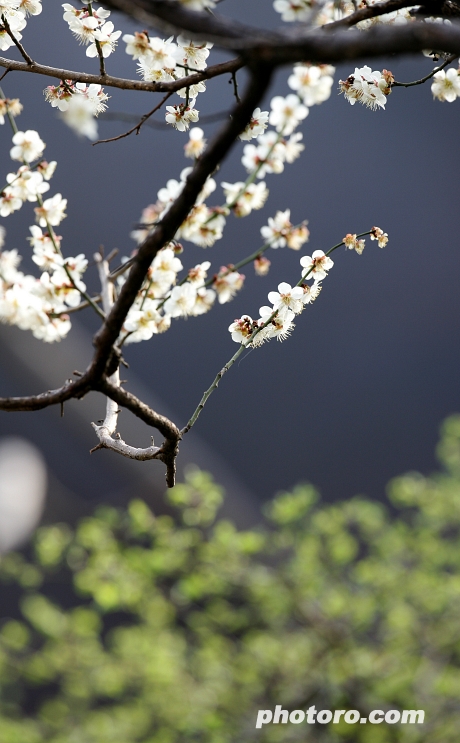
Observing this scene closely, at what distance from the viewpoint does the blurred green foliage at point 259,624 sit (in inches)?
78.0

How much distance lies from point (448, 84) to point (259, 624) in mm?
1952

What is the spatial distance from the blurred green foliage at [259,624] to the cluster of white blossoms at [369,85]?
133 centimetres

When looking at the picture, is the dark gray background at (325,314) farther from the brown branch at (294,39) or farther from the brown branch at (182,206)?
the brown branch at (294,39)

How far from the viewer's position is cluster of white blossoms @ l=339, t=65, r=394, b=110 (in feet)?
3.32

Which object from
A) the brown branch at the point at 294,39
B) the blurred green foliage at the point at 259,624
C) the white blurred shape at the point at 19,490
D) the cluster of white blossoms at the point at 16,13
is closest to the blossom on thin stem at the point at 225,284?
the brown branch at the point at 294,39

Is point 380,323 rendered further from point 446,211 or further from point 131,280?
point 131,280

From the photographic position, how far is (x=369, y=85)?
3.34ft

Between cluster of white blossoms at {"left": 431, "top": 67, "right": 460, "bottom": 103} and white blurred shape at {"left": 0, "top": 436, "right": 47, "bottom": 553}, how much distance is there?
332 centimetres

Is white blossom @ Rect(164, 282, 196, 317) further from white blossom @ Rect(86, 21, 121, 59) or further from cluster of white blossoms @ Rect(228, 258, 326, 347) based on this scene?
white blossom @ Rect(86, 21, 121, 59)

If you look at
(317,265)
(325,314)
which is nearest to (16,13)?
(317,265)

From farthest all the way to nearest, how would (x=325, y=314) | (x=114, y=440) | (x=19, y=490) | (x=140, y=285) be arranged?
(x=325, y=314), (x=19, y=490), (x=114, y=440), (x=140, y=285)

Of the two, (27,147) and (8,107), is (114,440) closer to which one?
(27,147)

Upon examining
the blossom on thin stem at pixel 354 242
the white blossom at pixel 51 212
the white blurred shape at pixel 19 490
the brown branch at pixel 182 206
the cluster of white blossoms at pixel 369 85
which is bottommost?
the brown branch at pixel 182 206

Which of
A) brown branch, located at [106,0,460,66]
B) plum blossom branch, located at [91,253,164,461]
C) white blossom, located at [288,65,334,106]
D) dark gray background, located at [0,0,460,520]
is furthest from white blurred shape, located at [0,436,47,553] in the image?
brown branch, located at [106,0,460,66]
